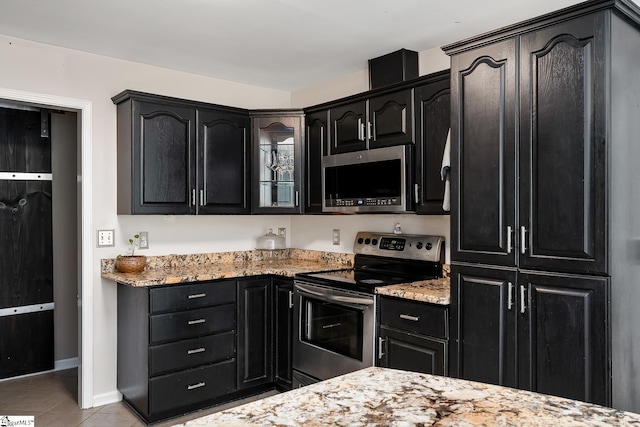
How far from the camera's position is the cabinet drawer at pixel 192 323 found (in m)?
3.01

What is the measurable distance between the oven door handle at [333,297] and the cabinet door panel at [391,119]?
1.00 meters

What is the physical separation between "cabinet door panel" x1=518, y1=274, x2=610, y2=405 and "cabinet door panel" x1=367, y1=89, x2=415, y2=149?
1.25m

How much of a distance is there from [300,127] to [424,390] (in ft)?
9.51

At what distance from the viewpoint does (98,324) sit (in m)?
3.36

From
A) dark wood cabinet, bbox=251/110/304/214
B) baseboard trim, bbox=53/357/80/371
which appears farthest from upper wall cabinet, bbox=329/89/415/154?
baseboard trim, bbox=53/357/80/371

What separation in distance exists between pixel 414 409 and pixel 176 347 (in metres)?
2.40

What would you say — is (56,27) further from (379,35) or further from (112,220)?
(379,35)

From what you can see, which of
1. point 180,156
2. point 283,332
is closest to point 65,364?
point 283,332

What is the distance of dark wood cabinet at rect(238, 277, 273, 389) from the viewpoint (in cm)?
338

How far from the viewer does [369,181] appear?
3.21m

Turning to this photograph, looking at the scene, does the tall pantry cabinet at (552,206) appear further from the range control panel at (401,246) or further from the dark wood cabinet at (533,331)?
the range control panel at (401,246)

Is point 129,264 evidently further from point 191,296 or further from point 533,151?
point 533,151

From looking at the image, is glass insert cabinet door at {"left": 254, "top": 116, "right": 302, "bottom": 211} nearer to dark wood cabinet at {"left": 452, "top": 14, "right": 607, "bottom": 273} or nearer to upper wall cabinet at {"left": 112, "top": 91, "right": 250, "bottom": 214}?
upper wall cabinet at {"left": 112, "top": 91, "right": 250, "bottom": 214}

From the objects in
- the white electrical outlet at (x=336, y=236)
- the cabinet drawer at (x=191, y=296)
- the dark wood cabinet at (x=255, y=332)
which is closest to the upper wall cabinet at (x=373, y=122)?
the white electrical outlet at (x=336, y=236)
